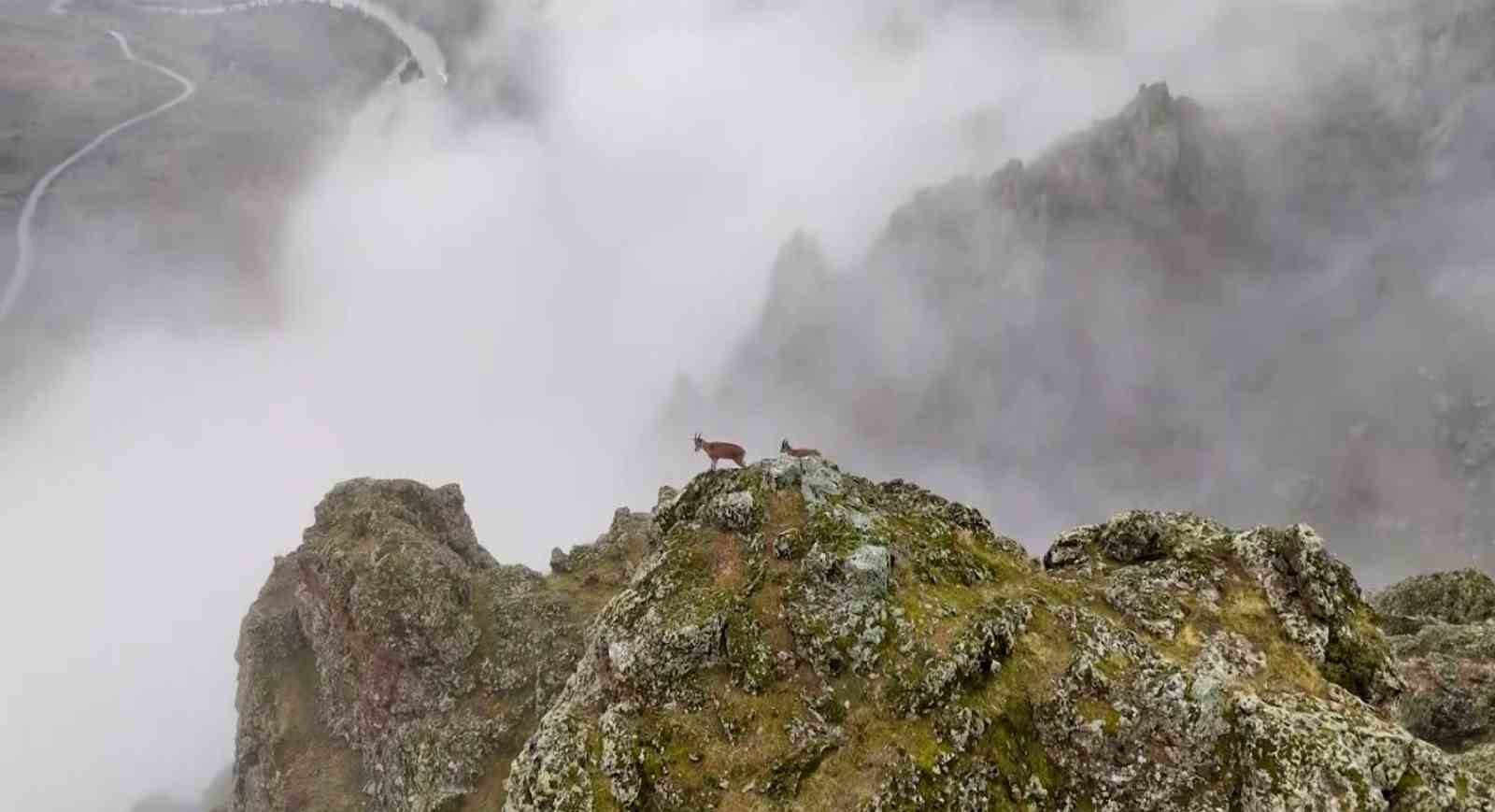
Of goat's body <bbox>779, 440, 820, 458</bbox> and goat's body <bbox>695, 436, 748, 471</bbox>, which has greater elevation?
goat's body <bbox>695, 436, 748, 471</bbox>

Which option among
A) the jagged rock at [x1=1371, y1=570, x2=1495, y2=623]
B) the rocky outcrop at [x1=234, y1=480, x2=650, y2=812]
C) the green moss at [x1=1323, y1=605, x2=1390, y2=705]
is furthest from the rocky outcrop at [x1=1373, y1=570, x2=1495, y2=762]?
the rocky outcrop at [x1=234, y1=480, x2=650, y2=812]

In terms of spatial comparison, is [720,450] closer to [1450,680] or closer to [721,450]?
[721,450]

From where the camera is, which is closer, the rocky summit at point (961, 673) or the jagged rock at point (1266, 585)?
the rocky summit at point (961, 673)

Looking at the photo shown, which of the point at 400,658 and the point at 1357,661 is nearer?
the point at 1357,661

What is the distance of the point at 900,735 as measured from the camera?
17766 millimetres

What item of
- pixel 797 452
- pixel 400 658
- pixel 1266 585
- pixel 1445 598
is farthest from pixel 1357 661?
pixel 400 658

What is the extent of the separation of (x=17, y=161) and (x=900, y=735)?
254519mm

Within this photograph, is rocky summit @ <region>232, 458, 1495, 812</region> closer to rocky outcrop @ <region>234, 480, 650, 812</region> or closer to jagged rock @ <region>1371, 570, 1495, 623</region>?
rocky outcrop @ <region>234, 480, 650, 812</region>

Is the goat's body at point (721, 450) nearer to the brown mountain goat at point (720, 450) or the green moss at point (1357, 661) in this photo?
the brown mountain goat at point (720, 450)

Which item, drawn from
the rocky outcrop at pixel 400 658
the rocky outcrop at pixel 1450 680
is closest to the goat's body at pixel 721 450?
the rocky outcrop at pixel 400 658

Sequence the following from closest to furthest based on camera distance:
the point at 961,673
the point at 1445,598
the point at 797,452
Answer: the point at 961,673, the point at 797,452, the point at 1445,598

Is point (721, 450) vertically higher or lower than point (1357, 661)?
higher

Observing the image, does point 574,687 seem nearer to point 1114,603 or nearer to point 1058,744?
point 1058,744

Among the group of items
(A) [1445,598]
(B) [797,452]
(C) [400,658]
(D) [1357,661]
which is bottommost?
(D) [1357,661]
